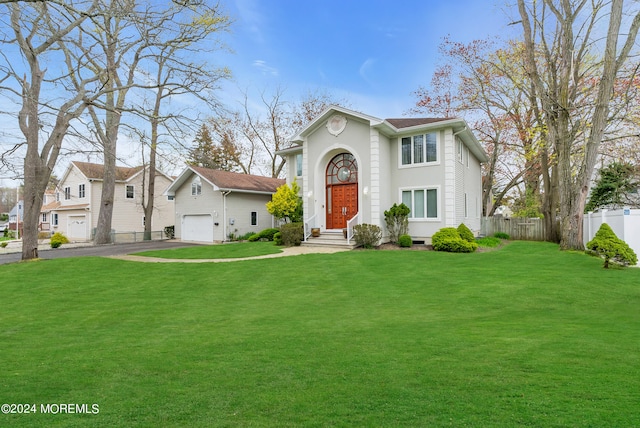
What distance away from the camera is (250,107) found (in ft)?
117

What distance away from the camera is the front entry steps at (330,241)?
1653 centimetres

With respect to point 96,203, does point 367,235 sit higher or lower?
lower

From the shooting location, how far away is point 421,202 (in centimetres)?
1725

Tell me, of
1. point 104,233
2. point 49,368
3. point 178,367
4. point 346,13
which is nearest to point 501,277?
point 178,367

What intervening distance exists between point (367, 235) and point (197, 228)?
47.3ft

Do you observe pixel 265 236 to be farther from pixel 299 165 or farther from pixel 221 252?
pixel 221 252

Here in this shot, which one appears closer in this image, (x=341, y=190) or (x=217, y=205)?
(x=341, y=190)

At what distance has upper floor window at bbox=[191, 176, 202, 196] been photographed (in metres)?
25.1

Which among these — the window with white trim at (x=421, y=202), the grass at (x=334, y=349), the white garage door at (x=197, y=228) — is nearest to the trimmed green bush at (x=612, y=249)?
the grass at (x=334, y=349)

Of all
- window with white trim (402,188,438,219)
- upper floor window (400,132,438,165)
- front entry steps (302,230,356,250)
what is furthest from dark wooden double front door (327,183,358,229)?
upper floor window (400,132,438,165)

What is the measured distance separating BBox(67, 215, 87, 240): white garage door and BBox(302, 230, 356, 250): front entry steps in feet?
83.7

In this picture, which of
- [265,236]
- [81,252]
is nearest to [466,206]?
[265,236]

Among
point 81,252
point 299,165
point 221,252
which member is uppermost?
point 299,165

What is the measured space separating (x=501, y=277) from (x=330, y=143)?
34.9 ft
